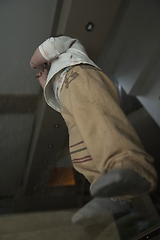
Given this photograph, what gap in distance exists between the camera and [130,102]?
63cm

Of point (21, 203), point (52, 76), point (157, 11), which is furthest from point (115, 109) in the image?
point (157, 11)

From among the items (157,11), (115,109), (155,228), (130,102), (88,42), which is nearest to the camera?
(115,109)

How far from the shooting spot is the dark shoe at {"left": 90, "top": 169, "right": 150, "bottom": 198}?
264 mm

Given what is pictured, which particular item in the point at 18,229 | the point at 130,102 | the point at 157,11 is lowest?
the point at 18,229

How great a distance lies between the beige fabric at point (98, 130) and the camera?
0.95ft

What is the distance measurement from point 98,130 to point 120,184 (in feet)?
0.32

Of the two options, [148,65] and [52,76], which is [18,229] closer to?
[52,76]

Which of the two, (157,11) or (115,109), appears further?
(157,11)

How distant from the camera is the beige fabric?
290mm

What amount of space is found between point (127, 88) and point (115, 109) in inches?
13.7

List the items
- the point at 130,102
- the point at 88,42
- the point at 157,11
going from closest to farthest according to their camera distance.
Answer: the point at 130,102 → the point at 88,42 → the point at 157,11

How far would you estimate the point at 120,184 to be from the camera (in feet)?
0.89

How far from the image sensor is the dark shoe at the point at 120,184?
0.87 ft

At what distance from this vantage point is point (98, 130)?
13.1 inches
